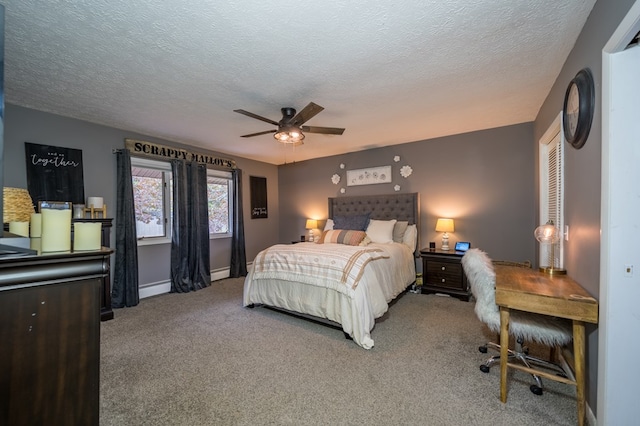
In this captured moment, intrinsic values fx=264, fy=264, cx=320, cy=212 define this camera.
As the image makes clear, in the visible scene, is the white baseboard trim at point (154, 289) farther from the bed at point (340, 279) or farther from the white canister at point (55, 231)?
the white canister at point (55, 231)

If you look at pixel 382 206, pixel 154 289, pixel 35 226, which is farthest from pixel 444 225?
pixel 154 289

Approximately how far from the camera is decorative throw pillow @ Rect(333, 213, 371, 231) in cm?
464

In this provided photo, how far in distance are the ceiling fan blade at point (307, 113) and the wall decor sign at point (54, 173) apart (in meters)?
2.94

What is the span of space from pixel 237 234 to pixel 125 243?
6.24 feet

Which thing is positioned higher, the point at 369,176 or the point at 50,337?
the point at 369,176

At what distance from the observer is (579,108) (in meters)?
1.76

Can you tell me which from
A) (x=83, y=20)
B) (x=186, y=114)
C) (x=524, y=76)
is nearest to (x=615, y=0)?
(x=524, y=76)

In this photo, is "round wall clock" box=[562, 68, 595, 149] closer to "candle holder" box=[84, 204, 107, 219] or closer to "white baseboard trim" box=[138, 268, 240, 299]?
"candle holder" box=[84, 204, 107, 219]

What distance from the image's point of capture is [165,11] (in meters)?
1.65

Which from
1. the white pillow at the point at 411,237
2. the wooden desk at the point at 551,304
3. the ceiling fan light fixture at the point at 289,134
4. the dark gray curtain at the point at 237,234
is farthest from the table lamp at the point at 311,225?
the wooden desk at the point at 551,304

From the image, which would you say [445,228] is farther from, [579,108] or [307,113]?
[307,113]

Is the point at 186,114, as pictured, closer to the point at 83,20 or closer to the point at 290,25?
the point at 83,20

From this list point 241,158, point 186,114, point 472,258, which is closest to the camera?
point 472,258

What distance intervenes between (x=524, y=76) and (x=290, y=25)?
2224 millimetres
